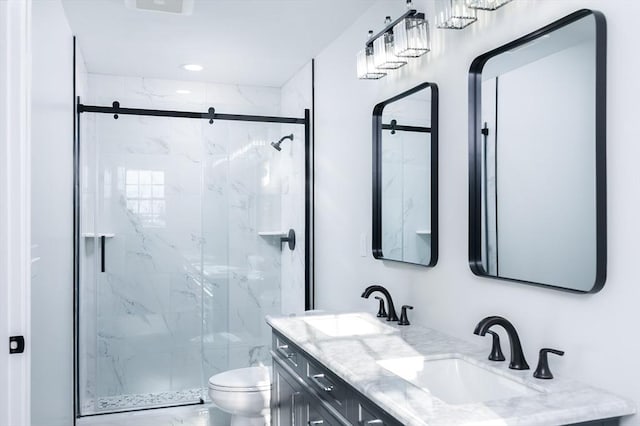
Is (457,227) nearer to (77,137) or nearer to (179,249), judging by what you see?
(179,249)

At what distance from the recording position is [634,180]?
1379 mm

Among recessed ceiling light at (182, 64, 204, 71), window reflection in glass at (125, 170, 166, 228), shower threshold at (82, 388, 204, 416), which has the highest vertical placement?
recessed ceiling light at (182, 64, 204, 71)

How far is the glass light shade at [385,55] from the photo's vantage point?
2391 mm

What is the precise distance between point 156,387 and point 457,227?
2436 millimetres

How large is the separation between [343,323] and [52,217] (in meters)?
1.40

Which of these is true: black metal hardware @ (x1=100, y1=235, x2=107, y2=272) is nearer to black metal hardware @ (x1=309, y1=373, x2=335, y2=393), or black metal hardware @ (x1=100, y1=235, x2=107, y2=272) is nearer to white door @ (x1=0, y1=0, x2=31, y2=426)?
white door @ (x1=0, y1=0, x2=31, y2=426)

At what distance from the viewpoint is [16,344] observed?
5.21 feet

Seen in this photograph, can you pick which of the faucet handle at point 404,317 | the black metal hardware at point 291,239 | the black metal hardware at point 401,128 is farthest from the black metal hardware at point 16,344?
the black metal hardware at point 291,239

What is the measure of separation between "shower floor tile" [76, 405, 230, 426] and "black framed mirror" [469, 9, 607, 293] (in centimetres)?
230

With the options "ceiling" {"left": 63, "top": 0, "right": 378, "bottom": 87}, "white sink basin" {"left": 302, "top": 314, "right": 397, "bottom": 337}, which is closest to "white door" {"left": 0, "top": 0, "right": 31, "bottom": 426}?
Result: "white sink basin" {"left": 302, "top": 314, "right": 397, "bottom": 337}

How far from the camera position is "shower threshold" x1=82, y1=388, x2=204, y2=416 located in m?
3.59

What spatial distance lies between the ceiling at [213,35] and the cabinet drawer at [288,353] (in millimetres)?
1661

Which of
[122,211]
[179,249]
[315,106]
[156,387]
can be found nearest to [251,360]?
[156,387]

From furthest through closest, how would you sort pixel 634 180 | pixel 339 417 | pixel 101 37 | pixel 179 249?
pixel 179 249, pixel 101 37, pixel 339 417, pixel 634 180
